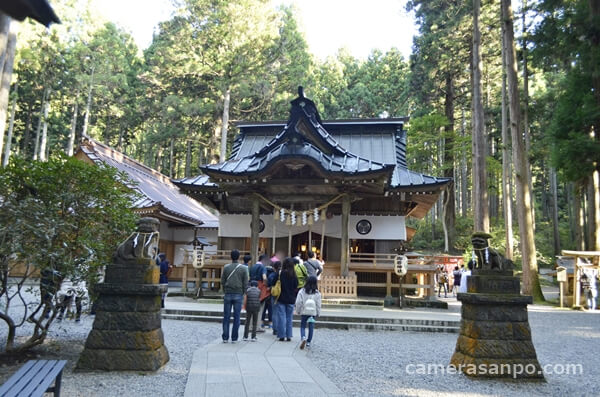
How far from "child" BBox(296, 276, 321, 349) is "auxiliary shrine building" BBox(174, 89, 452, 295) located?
17.8 ft

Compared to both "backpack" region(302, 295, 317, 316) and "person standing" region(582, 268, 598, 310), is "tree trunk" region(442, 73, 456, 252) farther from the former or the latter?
"backpack" region(302, 295, 317, 316)

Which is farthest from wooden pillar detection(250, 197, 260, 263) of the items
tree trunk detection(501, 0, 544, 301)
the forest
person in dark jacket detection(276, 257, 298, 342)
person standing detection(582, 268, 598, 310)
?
person standing detection(582, 268, 598, 310)

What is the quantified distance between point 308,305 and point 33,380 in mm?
4006

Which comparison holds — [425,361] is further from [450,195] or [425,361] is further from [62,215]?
[450,195]

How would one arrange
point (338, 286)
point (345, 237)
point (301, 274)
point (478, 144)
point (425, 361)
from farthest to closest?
point (478, 144) < point (345, 237) < point (338, 286) < point (301, 274) < point (425, 361)

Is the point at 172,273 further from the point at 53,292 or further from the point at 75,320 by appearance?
the point at 53,292

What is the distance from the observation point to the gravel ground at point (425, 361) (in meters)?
4.46

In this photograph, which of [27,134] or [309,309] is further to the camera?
[27,134]

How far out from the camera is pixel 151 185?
70.4ft

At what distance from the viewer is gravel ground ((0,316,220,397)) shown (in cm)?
402

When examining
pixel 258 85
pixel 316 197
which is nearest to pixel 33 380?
pixel 316 197

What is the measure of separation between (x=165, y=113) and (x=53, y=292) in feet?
65.8

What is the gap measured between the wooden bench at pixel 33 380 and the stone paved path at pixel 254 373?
1.26 metres

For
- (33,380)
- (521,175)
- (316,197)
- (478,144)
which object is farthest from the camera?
(478,144)
